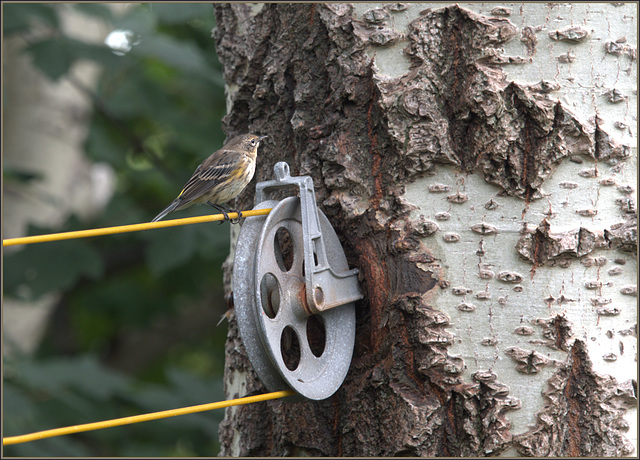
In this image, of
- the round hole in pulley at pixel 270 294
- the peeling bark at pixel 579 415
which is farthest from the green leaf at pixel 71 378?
the peeling bark at pixel 579 415

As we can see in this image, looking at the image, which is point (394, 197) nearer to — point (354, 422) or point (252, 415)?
point (354, 422)

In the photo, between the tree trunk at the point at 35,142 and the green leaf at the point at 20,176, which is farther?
the tree trunk at the point at 35,142

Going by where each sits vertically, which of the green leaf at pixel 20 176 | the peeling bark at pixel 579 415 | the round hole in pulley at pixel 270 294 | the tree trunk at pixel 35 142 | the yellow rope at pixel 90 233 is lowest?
the peeling bark at pixel 579 415

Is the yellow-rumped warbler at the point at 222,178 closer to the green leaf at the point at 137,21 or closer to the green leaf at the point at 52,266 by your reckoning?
the green leaf at the point at 52,266

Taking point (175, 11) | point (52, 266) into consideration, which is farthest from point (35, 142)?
point (175, 11)

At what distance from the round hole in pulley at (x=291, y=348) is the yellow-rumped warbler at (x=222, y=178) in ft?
2.49

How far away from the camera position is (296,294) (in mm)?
2316

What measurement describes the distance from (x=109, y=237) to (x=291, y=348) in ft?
11.2

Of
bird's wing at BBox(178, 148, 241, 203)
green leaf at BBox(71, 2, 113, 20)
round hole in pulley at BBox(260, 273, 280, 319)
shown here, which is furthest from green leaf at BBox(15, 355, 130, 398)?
round hole in pulley at BBox(260, 273, 280, 319)

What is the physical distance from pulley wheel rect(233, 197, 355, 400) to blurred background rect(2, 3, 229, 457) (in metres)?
2.01

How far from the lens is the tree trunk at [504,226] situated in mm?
2135

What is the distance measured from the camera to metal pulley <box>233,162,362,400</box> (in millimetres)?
2150

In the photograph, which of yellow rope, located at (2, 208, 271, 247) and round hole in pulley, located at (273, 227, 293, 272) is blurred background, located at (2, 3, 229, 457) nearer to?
round hole in pulley, located at (273, 227, 293, 272)

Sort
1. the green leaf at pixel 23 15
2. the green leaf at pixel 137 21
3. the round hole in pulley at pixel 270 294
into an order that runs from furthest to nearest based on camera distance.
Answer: the green leaf at pixel 137 21, the green leaf at pixel 23 15, the round hole in pulley at pixel 270 294
